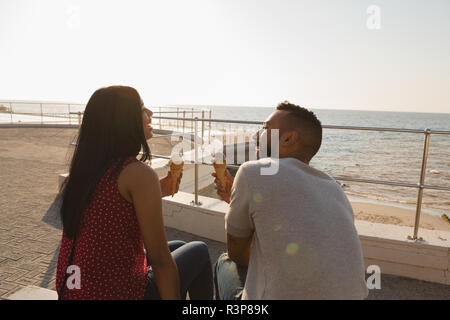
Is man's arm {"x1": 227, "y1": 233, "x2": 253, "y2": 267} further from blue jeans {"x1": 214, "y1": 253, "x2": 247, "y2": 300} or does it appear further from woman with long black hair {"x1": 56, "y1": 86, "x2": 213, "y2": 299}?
woman with long black hair {"x1": 56, "y1": 86, "x2": 213, "y2": 299}

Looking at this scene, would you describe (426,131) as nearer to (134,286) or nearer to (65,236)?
(134,286)

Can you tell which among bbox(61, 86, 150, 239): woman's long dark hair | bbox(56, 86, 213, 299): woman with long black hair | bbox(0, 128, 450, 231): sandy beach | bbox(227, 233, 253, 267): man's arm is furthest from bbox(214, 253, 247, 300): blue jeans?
bbox(0, 128, 450, 231): sandy beach

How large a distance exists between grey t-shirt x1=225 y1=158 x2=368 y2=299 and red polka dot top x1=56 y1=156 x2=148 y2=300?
1.60ft

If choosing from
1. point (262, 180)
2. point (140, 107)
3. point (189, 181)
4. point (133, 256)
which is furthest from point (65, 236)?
point (189, 181)

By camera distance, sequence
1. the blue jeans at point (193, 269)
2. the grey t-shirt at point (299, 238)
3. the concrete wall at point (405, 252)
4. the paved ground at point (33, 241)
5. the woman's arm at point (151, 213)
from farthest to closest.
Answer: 1. the concrete wall at point (405, 252)
2. the paved ground at point (33, 241)
3. the blue jeans at point (193, 269)
4. the woman's arm at point (151, 213)
5. the grey t-shirt at point (299, 238)

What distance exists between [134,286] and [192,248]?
1.55 feet

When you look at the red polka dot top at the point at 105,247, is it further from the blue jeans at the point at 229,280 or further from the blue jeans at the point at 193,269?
the blue jeans at the point at 229,280

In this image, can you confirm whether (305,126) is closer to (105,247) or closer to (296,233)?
(296,233)

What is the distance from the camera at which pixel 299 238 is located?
104cm

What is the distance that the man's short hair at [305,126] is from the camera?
1369mm

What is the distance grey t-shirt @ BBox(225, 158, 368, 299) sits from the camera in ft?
3.40

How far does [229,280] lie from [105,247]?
1.93ft

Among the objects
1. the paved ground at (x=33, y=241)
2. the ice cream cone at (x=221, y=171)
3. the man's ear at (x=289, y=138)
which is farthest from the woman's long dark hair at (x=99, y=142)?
the paved ground at (x=33, y=241)

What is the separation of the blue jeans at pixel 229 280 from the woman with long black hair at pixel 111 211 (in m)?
0.24
